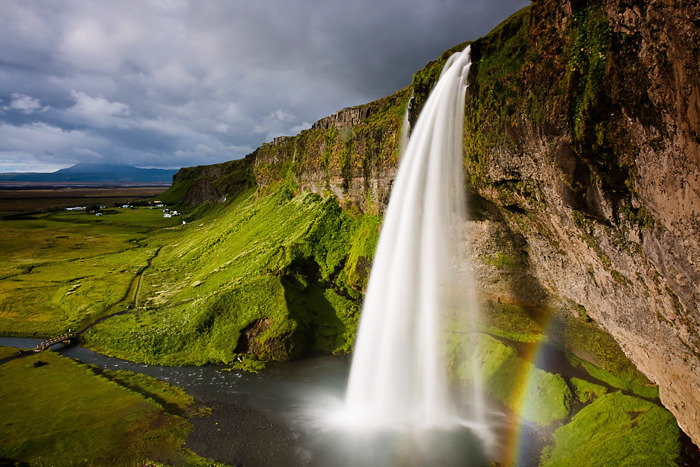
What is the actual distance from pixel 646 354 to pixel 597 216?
8.13 m

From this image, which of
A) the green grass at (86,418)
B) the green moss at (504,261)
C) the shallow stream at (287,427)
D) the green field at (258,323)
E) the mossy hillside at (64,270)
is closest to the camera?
the shallow stream at (287,427)

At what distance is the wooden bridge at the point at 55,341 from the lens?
93.8 feet

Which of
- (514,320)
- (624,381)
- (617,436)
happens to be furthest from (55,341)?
(624,381)

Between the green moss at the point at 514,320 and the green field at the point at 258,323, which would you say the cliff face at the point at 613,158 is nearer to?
the green field at the point at 258,323

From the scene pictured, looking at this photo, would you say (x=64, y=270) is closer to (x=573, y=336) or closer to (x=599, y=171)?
(x=573, y=336)

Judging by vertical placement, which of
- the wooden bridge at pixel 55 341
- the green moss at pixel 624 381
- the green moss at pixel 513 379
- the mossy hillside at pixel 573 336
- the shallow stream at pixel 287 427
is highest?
→ the mossy hillside at pixel 573 336

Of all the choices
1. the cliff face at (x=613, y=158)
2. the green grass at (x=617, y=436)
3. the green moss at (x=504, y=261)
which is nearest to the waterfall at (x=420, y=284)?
the green moss at (x=504, y=261)

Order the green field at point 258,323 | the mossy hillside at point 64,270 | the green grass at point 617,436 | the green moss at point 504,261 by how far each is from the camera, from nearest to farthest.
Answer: the green grass at point 617,436 → the green field at point 258,323 → the green moss at point 504,261 → the mossy hillside at point 64,270

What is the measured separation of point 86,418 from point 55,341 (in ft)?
50.9

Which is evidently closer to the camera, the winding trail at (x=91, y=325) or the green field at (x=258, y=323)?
the green field at (x=258, y=323)

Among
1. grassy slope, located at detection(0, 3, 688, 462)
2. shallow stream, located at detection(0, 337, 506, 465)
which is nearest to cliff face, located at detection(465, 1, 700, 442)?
grassy slope, located at detection(0, 3, 688, 462)

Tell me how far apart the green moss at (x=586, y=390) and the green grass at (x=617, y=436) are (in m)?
0.61

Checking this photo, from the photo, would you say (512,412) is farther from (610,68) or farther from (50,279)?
(50,279)

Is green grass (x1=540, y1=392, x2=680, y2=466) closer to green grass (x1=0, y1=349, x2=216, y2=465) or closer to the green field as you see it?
the green field
